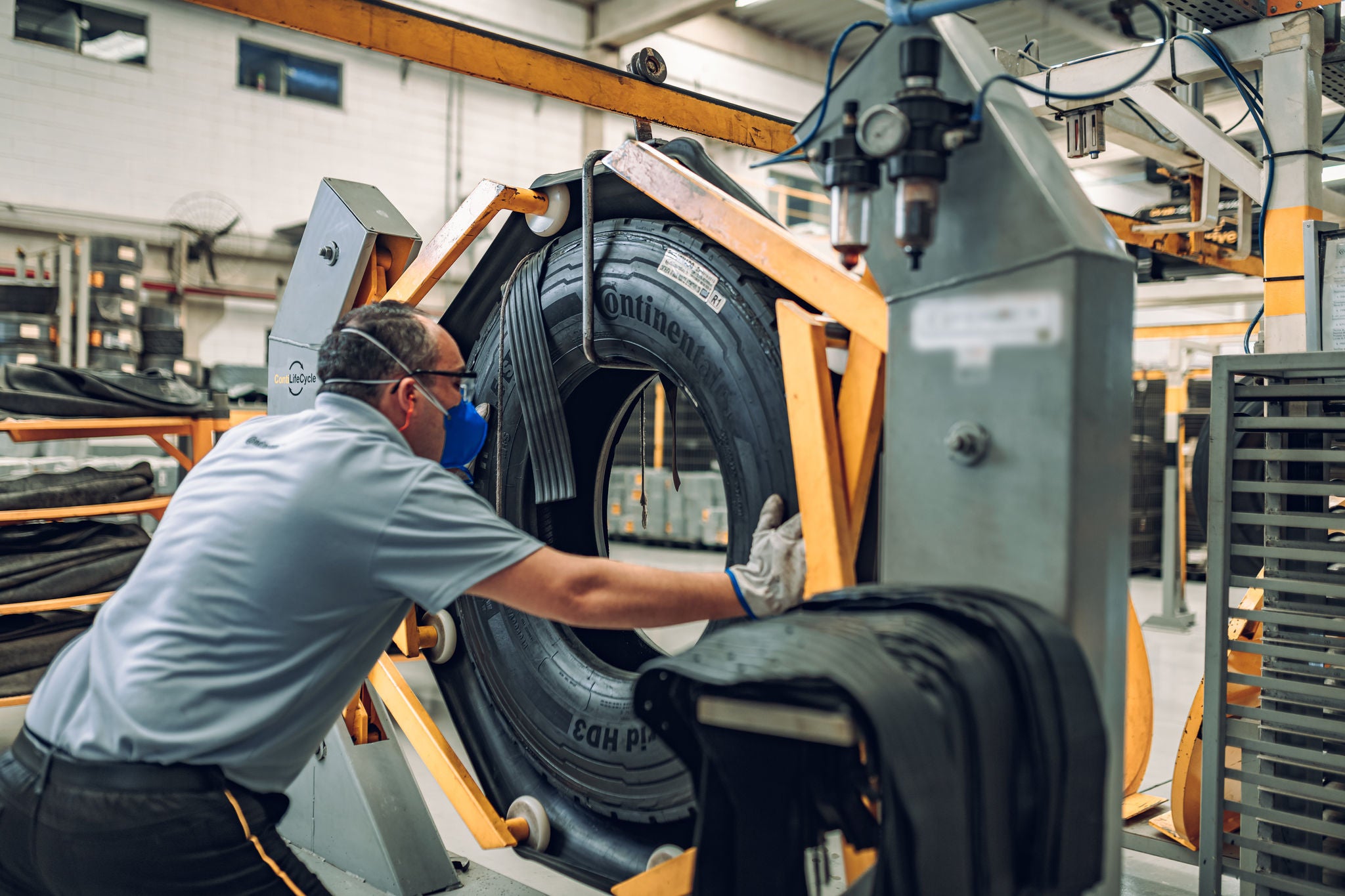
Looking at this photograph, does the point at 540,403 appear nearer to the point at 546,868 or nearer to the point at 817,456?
the point at 817,456

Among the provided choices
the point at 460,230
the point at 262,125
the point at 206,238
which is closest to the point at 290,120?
the point at 262,125

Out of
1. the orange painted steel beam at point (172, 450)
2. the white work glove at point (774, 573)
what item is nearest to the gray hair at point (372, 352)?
the white work glove at point (774, 573)

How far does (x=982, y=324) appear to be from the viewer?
4.36ft

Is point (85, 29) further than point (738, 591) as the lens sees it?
Yes

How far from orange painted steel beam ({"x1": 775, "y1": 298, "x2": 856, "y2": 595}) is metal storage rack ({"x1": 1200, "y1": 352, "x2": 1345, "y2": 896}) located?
103cm

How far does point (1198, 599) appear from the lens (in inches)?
328

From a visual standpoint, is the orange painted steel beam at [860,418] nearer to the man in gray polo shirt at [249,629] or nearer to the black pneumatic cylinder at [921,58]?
the man in gray polo shirt at [249,629]

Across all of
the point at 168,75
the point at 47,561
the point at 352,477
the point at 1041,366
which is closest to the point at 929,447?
the point at 1041,366

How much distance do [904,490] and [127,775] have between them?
1.26m

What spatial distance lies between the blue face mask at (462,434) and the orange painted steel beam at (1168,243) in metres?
3.56

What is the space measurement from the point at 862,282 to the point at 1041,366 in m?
0.39

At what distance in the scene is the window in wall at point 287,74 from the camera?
10.2m

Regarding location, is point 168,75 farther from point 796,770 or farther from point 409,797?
point 796,770

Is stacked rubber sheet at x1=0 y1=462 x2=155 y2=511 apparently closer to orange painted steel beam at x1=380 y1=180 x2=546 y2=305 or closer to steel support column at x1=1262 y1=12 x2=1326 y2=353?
orange painted steel beam at x1=380 y1=180 x2=546 y2=305
